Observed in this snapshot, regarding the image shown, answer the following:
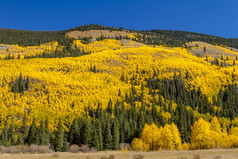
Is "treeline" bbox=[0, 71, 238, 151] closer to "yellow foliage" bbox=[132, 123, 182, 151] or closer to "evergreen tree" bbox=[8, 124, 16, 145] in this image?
"evergreen tree" bbox=[8, 124, 16, 145]

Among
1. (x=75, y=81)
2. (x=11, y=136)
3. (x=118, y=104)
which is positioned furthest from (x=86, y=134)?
(x=75, y=81)

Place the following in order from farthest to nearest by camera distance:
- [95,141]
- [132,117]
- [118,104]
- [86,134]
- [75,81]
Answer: [75,81] < [118,104] < [132,117] < [86,134] < [95,141]

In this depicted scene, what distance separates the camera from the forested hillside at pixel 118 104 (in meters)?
76.1

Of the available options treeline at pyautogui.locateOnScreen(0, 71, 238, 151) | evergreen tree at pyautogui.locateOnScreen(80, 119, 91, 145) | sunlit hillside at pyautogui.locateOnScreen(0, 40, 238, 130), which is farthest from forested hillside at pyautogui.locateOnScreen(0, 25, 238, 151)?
sunlit hillside at pyautogui.locateOnScreen(0, 40, 238, 130)

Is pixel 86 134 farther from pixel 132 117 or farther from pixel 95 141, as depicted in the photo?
pixel 132 117

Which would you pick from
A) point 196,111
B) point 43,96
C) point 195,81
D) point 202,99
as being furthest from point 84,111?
point 195,81

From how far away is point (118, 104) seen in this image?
128 m

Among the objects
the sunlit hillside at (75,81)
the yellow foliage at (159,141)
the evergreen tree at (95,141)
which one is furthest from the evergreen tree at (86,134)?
the sunlit hillside at (75,81)

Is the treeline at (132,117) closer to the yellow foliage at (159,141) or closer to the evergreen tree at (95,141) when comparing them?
the evergreen tree at (95,141)

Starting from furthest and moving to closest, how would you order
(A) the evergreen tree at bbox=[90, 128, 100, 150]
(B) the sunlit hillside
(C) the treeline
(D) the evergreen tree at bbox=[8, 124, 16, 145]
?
(B) the sunlit hillside < (D) the evergreen tree at bbox=[8, 124, 16, 145] < (C) the treeline < (A) the evergreen tree at bbox=[90, 128, 100, 150]

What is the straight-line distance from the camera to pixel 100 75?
165250mm

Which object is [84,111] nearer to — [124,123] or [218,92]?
[124,123]

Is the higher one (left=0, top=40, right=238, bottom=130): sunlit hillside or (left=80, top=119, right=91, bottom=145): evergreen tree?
(left=0, top=40, right=238, bottom=130): sunlit hillside

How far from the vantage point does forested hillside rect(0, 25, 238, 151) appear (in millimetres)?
76062
